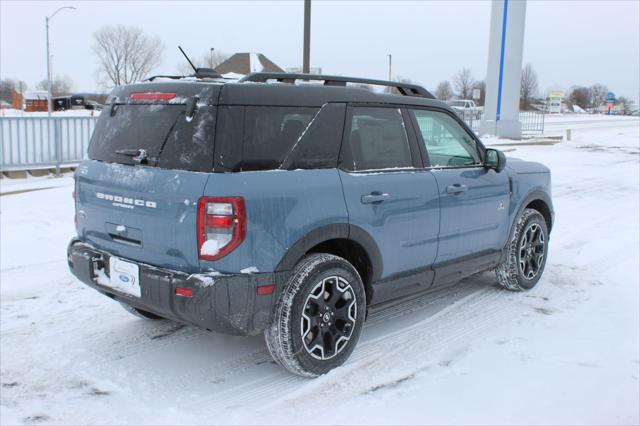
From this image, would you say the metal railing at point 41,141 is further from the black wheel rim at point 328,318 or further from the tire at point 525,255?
the black wheel rim at point 328,318

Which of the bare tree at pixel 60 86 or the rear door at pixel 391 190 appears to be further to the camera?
the bare tree at pixel 60 86

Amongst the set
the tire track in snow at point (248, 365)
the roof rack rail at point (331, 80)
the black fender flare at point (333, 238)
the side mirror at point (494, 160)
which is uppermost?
the roof rack rail at point (331, 80)

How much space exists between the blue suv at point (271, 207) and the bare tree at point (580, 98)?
9683cm

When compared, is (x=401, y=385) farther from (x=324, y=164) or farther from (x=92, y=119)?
(x=92, y=119)

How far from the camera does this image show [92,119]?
1459cm

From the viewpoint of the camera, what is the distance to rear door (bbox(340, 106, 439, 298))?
4.07 m

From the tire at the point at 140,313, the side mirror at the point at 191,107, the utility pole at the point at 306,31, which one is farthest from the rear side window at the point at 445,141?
the utility pole at the point at 306,31

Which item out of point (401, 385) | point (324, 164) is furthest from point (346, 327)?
point (324, 164)

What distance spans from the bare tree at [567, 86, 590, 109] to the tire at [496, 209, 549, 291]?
95.0m

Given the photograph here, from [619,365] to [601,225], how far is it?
16.9 ft

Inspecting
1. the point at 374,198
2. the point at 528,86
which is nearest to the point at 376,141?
the point at 374,198

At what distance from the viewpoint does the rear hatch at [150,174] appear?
3.49 m

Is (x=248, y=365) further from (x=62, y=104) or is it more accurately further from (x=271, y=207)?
(x=62, y=104)

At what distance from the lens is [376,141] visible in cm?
436
